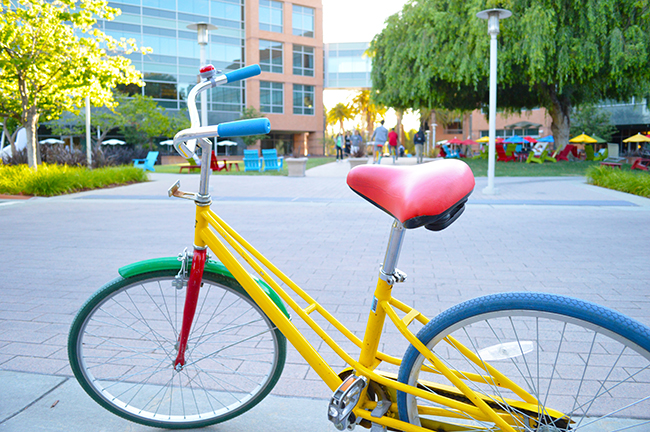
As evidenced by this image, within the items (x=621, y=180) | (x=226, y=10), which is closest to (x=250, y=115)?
(x=226, y=10)

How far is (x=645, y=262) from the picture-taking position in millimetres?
5809

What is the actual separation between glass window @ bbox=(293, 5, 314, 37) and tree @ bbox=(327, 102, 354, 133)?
12.4 meters

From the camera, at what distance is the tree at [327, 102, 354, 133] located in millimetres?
64875

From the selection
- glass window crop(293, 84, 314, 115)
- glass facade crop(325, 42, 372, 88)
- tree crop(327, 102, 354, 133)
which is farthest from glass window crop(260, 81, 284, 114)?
tree crop(327, 102, 354, 133)

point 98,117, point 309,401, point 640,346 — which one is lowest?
point 309,401

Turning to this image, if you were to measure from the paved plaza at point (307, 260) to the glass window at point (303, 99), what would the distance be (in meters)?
43.4

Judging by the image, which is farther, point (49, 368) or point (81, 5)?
point (81, 5)

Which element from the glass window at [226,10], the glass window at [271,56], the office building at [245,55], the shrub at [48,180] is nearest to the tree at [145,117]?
the office building at [245,55]

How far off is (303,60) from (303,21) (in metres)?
3.93

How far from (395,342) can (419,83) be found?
64.7 ft

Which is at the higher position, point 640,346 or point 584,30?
point 584,30

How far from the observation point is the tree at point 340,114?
213 feet

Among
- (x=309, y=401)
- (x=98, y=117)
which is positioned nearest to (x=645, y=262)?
(x=309, y=401)

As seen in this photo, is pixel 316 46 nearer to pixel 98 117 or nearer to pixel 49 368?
pixel 98 117
